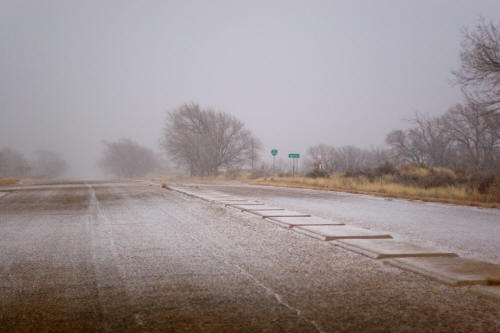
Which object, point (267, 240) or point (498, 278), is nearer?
point (498, 278)

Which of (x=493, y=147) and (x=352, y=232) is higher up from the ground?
(x=493, y=147)

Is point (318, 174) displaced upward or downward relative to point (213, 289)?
upward

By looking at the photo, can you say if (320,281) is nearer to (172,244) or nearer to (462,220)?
(172,244)

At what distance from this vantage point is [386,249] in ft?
21.0

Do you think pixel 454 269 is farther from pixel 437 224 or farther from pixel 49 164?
pixel 49 164

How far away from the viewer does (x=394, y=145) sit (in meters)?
44.3

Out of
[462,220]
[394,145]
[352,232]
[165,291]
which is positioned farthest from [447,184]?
[394,145]

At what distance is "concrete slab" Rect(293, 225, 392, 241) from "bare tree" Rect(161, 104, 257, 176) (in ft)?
148

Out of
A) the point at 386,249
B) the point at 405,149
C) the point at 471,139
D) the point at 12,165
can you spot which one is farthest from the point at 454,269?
the point at 12,165

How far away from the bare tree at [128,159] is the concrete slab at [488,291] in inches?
3549

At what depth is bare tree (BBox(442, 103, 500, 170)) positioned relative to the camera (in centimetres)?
3403

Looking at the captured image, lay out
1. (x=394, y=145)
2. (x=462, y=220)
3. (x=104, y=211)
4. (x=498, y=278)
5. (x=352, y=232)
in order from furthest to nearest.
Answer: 1. (x=394, y=145)
2. (x=104, y=211)
3. (x=462, y=220)
4. (x=352, y=232)
5. (x=498, y=278)

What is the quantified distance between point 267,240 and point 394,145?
39.7m

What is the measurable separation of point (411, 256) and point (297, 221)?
156 inches
